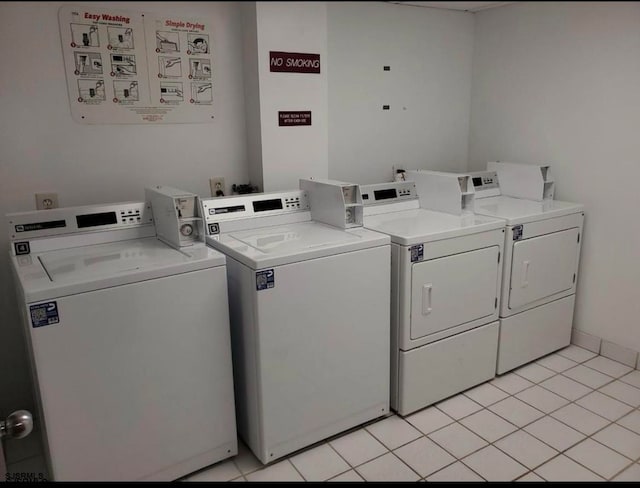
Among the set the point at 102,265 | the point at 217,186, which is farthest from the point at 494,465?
the point at 217,186

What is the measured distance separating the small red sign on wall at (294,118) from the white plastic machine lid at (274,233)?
47cm

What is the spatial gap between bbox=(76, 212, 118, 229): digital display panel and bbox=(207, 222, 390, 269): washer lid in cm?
50

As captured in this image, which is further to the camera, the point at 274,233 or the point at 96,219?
the point at 274,233

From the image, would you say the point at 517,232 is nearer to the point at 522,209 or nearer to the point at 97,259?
the point at 522,209

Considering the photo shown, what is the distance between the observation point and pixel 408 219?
3.01 meters

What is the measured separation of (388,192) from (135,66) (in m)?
1.71

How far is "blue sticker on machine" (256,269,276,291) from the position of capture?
2139mm

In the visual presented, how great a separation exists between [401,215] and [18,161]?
2197 mm

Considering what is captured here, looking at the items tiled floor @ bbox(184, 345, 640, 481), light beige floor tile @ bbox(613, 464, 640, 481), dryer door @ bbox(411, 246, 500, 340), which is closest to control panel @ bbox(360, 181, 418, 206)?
dryer door @ bbox(411, 246, 500, 340)

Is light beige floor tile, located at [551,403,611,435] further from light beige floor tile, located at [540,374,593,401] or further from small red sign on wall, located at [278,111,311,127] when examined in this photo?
small red sign on wall, located at [278,111,311,127]

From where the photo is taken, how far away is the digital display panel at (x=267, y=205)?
2.77 metres

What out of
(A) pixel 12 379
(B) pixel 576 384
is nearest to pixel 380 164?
(B) pixel 576 384

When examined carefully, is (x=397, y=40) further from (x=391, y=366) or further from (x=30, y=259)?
(x=30, y=259)

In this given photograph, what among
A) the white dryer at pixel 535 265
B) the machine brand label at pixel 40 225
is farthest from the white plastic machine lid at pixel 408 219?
the machine brand label at pixel 40 225
